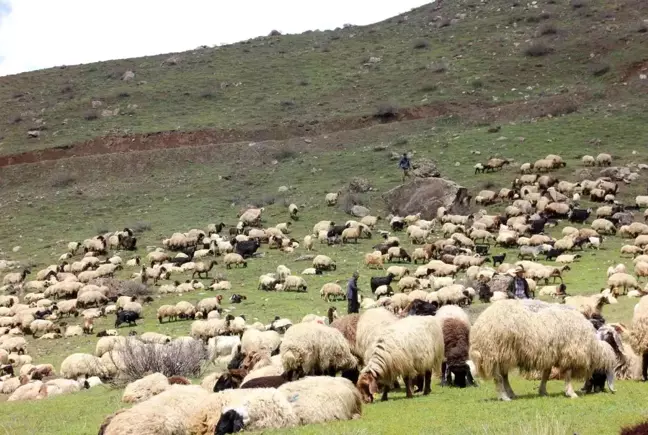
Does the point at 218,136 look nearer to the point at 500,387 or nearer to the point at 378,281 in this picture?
the point at 378,281

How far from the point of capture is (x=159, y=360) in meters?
18.4

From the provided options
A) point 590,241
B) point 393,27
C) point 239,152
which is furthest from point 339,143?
point 393,27

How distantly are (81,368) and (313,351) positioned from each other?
9.61 m

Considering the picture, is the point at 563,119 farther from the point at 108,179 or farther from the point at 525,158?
the point at 108,179

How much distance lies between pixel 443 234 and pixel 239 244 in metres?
10.0

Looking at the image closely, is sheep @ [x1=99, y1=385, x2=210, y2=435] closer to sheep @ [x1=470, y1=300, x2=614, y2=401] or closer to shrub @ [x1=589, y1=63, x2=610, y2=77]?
sheep @ [x1=470, y1=300, x2=614, y2=401]

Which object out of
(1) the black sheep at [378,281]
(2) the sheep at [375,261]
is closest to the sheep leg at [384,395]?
(1) the black sheep at [378,281]

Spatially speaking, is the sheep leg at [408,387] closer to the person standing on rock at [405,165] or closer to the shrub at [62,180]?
the person standing on rock at [405,165]

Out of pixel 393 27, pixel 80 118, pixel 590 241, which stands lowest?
pixel 590 241

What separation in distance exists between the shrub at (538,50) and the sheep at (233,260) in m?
48.9

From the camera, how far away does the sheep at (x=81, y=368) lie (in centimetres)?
2092

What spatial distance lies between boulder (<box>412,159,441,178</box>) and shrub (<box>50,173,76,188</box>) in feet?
93.8

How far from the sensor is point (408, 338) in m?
13.4

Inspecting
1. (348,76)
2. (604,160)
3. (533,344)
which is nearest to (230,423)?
(533,344)
